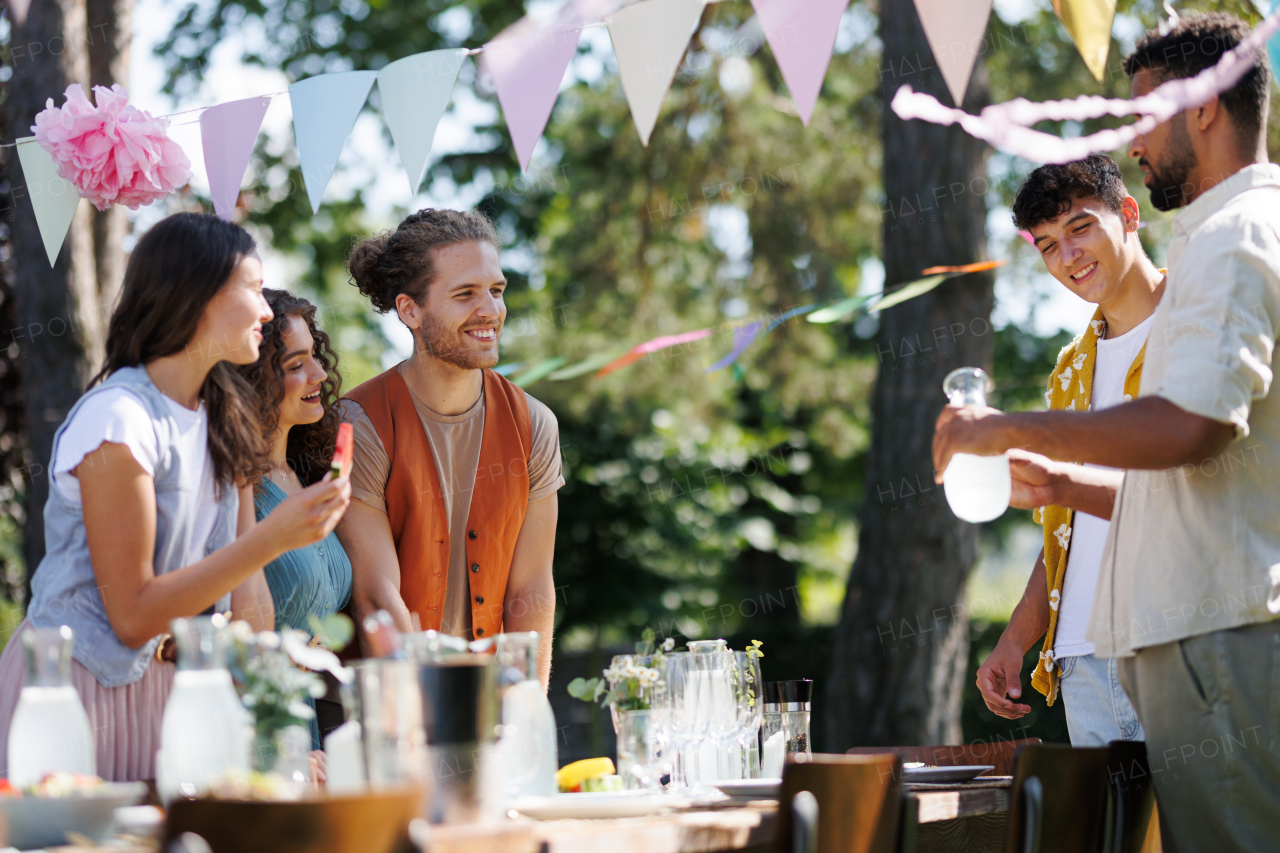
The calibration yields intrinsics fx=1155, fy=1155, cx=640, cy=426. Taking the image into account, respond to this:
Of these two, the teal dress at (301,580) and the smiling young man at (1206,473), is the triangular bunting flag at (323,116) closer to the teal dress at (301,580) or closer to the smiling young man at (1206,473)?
the teal dress at (301,580)

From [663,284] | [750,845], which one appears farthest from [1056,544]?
[663,284]

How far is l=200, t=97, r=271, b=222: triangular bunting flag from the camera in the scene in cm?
313

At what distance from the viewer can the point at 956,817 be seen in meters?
1.75

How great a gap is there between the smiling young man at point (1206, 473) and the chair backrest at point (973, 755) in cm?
48

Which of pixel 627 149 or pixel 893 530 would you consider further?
pixel 627 149

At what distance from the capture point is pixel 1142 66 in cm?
197

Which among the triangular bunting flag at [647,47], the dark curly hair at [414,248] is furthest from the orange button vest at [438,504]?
the triangular bunting flag at [647,47]

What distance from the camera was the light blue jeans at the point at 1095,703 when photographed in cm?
244

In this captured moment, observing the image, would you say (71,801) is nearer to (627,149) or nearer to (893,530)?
(893,530)

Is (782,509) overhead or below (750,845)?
overhead

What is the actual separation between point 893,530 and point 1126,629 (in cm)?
321

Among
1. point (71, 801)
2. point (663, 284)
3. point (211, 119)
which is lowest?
point (71, 801)

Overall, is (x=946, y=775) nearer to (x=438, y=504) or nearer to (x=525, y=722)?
(x=525, y=722)

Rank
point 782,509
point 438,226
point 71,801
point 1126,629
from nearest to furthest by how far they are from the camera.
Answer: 1. point 71,801
2. point 1126,629
3. point 438,226
4. point 782,509
